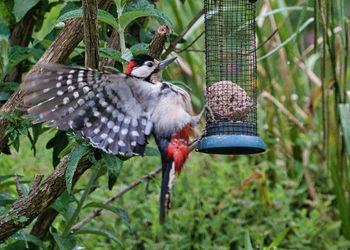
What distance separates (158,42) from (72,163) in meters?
0.71

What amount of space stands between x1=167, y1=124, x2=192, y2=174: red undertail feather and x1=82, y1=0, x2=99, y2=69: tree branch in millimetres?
693

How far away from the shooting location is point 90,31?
7.14 feet

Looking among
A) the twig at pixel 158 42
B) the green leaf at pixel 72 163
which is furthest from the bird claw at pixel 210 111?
the green leaf at pixel 72 163

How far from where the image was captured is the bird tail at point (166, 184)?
8.39 ft

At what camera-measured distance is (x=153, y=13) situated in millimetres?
2506

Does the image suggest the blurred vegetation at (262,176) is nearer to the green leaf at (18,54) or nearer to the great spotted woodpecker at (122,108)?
the green leaf at (18,54)

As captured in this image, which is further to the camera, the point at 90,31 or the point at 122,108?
the point at 122,108

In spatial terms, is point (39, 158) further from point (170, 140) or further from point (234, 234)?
point (170, 140)

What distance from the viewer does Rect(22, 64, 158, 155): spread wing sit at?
2.55 m

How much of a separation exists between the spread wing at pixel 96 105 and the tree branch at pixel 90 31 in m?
0.13

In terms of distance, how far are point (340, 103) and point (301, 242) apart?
46.7 inches

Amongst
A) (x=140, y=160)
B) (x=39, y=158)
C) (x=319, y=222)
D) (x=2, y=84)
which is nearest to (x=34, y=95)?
(x=2, y=84)

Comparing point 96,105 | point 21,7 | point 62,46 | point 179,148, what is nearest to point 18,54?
point 21,7

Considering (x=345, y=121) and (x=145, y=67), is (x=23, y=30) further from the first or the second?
(x=345, y=121)
